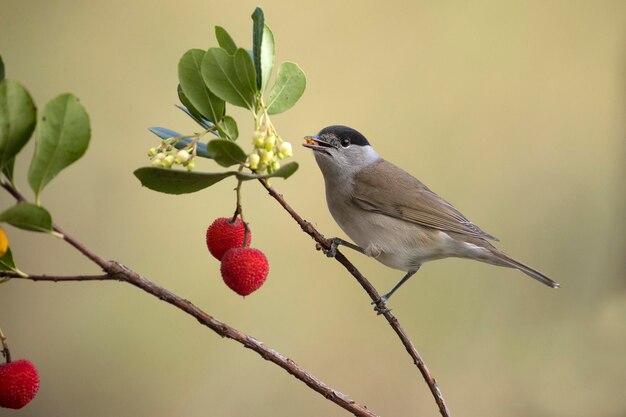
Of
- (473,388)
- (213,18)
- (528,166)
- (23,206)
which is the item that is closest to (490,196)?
(528,166)

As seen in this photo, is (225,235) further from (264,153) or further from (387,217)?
(387,217)

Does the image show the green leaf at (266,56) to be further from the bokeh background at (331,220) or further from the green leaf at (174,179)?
the bokeh background at (331,220)

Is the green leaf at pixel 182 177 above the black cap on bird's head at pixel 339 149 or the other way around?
the other way around

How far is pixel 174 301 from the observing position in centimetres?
89

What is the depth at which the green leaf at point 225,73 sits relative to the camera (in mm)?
970

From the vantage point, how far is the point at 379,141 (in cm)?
340

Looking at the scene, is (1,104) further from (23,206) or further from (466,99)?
(466,99)

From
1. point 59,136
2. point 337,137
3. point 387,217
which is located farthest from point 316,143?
point 59,136

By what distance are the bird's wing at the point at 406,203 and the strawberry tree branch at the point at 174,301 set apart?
1170 millimetres

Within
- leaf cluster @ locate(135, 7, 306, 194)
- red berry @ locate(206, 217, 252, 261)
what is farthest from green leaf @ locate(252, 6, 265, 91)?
red berry @ locate(206, 217, 252, 261)

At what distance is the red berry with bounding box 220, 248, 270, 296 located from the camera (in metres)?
1.02

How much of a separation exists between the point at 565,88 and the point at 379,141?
1.18 meters

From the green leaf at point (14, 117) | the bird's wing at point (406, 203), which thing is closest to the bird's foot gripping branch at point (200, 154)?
the green leaf at point (14, 117)

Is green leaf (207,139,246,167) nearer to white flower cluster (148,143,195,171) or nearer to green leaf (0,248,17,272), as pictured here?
white flower cluster (148,143,195,171)
